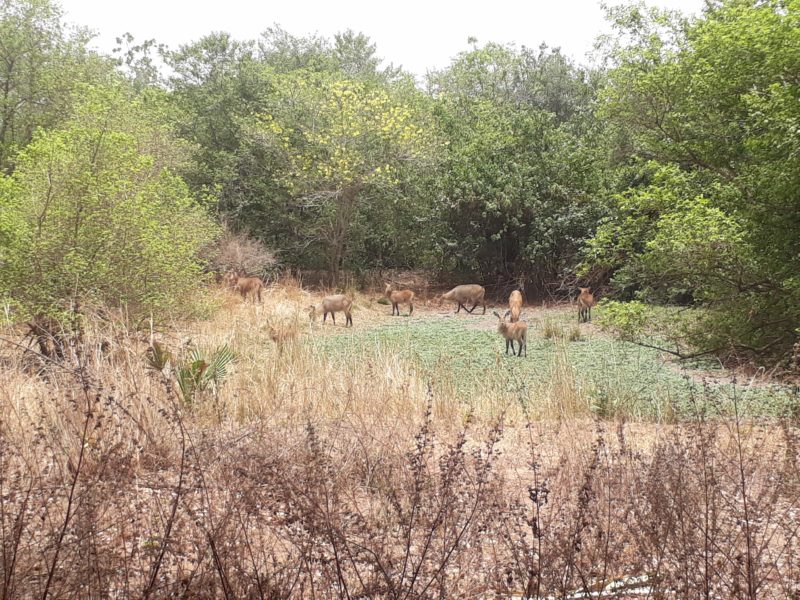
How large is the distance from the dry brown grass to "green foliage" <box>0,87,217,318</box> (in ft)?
4.94

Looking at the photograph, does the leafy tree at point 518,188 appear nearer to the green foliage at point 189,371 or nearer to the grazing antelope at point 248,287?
the grazing antelope at point 248,287

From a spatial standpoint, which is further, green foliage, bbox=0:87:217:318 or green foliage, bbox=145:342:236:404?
green foliage, bbox=0:87:217:318

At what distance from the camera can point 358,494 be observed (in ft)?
11.9

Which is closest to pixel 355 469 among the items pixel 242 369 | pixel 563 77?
pixel 242 369

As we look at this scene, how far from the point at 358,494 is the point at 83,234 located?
592 centimetres

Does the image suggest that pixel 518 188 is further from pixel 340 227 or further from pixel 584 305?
pixel 584 305

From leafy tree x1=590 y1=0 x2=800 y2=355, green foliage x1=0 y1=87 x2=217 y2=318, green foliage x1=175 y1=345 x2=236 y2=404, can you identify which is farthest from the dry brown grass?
leafy tree x1=590 y1=0 x2=800 y2=355

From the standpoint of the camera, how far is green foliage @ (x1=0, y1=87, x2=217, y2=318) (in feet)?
25.0

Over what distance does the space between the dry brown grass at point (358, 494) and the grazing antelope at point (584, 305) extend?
7.02 metres

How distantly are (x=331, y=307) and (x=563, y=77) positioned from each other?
17552 mm

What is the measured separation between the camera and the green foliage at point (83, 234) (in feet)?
25.0

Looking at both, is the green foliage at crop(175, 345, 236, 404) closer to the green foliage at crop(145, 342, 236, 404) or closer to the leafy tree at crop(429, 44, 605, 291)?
the green foliage at crop(145, 342, 236, 404)

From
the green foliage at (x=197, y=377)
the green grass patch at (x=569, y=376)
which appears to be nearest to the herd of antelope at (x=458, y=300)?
the green grass patch at (x=569, y=376)

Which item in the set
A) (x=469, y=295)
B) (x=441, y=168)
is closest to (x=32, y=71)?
(x=441, y=168)
